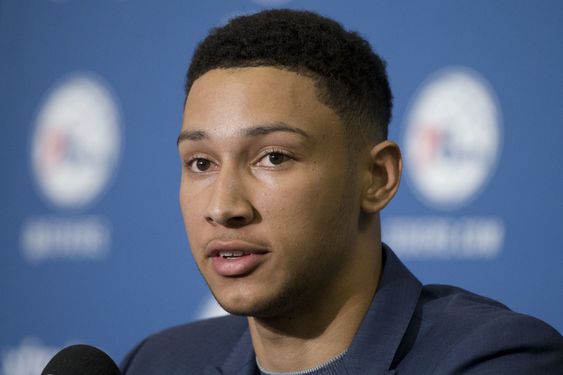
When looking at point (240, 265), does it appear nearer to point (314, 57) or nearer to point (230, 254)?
point (230, 254)

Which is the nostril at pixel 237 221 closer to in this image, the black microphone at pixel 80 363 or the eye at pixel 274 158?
the eye at pixel 274 158

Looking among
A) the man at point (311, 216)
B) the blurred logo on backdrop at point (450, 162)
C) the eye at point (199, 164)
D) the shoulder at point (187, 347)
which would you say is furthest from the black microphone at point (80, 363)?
the blurred logo on backdrop at point (450, 162)

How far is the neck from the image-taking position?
149 cm

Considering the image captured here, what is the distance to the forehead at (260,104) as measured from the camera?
4.59 ft

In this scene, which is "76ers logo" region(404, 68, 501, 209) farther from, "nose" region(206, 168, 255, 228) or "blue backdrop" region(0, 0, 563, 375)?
"nose" region(206, 168, 255, 228)

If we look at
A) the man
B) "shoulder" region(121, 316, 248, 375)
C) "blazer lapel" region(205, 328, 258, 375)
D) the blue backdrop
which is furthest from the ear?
the blue backdrop

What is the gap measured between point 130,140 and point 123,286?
0.43 metres

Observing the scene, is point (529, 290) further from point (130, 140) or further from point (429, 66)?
point (130, 140)

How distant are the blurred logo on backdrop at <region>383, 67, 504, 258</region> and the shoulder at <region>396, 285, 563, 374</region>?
2.02 ft

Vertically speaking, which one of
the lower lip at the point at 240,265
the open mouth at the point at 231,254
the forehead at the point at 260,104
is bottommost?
the lower lip at the point at 240,265

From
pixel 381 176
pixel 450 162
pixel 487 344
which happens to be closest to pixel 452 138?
pixel 450 162

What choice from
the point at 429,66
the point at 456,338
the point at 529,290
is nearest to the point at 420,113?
the point at 429,66

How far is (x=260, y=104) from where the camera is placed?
140cm

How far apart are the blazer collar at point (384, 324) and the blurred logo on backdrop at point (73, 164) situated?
3.59 ft
